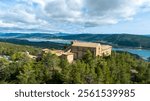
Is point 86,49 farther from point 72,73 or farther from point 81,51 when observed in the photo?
point 72,73

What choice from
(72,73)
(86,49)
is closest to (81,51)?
(86,49)

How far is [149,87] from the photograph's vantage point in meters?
1.03

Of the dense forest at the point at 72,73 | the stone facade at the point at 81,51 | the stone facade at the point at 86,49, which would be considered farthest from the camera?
the stone facade at the point at 86,49

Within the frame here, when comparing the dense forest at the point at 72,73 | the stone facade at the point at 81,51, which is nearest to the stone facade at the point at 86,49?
the stone facade at the point at 81,51

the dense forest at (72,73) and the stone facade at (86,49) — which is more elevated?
the stone facade at (86,49)

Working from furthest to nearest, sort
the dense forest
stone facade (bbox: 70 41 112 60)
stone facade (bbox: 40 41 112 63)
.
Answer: stone facade (bbox: 70 41 112 60) < stone facade (bbox: 40 41 112 63) < the dense forest

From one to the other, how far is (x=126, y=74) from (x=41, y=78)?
136 inches

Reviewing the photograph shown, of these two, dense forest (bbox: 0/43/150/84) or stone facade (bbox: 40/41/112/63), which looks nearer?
dense forest (bbox: 0/43/150/84)

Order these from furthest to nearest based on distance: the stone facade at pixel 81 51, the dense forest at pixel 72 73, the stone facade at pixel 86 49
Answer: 1. the stone facade at pixel 86 49
2. the stone facade at pixel 81 51
3. the dense forest at pixel 72 73

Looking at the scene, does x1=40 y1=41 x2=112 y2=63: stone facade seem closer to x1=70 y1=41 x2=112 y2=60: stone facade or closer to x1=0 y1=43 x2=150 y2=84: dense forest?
x1=70 y1=41 x2=112 y2=60: stone facade

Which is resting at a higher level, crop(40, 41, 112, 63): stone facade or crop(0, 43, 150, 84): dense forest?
crop(40, 41, 112, 63): stone facade

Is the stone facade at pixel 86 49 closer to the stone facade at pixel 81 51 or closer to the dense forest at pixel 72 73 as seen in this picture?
the stone facade at pixel 81 51

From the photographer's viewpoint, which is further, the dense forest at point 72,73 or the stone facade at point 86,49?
the stone facade at point 86,49

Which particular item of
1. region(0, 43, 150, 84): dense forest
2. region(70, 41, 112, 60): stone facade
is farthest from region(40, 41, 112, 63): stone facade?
region(0, 43, 150, 84): dense forest
